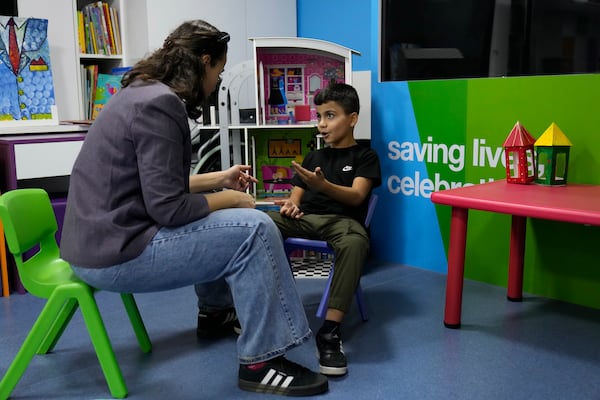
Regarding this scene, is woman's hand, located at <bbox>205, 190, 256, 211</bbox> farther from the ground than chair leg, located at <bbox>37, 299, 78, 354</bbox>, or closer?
farther from the ground

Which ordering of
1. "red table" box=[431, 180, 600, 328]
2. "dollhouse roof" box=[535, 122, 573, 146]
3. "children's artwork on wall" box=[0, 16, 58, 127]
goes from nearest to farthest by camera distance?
"red table" box=[431, 180, 600, 328] → "dollhouse roof" box=[535, 122, 573, 146] → "children's artwork on wall" box=[0, 16, 58, 127]

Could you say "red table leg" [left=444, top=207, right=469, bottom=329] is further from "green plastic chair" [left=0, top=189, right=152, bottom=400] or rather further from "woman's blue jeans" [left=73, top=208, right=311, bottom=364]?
"green plastic chair" [left=0, top=189, right=152, bottom=400]

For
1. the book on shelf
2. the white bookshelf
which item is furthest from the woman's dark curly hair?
the book on shelf

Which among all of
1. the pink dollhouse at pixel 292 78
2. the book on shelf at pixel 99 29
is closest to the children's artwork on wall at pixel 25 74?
the book on shelf at pixel 99 29

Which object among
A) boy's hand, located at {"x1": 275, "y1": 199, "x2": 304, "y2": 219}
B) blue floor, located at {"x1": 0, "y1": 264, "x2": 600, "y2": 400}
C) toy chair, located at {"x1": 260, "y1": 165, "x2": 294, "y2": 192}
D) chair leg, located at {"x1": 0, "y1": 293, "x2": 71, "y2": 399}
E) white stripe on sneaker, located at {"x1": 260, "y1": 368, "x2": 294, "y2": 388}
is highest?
toy chair, located at {"x1": 260, "y1": 165, "x2": 294, "y2": 192}

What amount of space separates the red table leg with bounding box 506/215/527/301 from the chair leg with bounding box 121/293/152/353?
1575mm

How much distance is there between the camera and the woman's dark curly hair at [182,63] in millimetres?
1754

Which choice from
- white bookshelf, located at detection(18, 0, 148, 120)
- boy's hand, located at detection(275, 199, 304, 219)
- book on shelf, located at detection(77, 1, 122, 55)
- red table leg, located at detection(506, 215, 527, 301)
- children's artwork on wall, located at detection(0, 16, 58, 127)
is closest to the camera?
boy's hand, located at detection(275, 199, 304, 219)

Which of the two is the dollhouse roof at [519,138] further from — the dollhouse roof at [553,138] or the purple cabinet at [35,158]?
the purple cabinet at [35,158]

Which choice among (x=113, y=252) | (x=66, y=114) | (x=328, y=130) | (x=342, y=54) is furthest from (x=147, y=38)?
(x=113, y=252)

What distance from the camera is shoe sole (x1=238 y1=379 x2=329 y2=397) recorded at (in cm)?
181

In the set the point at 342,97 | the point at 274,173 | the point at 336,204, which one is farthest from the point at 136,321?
the point at 274,173

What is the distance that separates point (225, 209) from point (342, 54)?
1.56m

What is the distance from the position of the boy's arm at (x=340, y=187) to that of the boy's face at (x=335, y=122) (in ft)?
0.80
